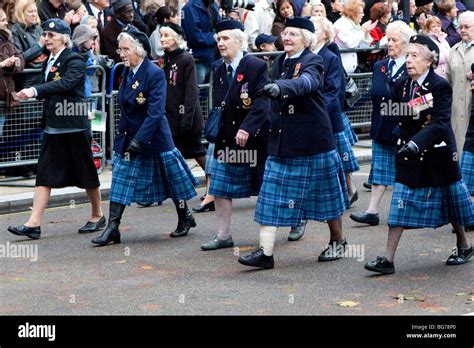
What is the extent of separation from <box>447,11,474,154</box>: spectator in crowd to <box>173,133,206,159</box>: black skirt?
2.73 meters

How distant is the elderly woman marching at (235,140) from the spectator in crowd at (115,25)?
15.0ft

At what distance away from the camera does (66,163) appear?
11.9 metres

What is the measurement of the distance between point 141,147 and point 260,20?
6789mm

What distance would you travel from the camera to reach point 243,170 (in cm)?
1133

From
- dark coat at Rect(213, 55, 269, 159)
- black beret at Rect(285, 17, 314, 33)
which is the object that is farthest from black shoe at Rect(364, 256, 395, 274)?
black beret at Rect(285, 17, 314, 33)

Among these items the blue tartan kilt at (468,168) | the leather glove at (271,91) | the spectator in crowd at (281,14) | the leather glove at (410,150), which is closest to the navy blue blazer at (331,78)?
the blue tartan kilt at (468,168)

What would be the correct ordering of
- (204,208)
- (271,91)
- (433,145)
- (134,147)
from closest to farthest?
(271,91), (433,145), (134,147), (204,208)

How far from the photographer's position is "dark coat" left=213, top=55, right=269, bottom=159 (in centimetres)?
1092

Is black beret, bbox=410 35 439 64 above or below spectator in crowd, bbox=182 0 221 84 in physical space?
above

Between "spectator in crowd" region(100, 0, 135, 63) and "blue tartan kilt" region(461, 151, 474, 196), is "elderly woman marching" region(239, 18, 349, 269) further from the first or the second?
"spectator in crowd" region(100, 0, 135, 63)

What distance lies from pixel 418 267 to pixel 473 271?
0.44 meters

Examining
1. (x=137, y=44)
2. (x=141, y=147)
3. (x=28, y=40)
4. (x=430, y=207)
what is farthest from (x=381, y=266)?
(x=28, y=40)

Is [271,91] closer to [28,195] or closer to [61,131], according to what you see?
[61,131]

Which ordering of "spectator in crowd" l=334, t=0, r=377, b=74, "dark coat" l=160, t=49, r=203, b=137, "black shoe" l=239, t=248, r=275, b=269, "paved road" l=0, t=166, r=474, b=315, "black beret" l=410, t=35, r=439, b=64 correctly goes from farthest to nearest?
1. "spectator in crowd" l=334, t=0, r=377, b=74
2. "dark coat" l=160, t=49, r=203, b=137
3. "black shoe" l=239, t=248, r=275, b=269
4. "black beret" l=410, t=35, r=439, b=64
5. "paved road" l=0, t=166, r=474, b=315
